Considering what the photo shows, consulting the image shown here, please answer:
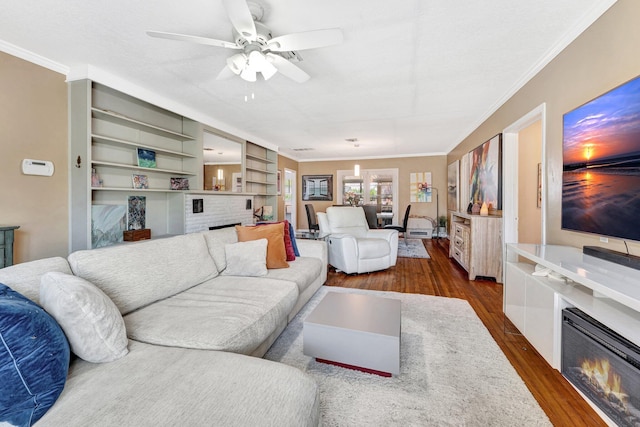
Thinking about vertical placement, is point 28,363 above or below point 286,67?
below

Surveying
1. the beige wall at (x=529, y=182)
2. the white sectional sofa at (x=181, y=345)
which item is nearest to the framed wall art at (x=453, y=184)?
the beige wall at (x=529, y=182)

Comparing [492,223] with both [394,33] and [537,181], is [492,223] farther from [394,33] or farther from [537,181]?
[394,33]

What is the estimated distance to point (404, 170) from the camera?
7.94 meters

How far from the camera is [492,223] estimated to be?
3.60 meters

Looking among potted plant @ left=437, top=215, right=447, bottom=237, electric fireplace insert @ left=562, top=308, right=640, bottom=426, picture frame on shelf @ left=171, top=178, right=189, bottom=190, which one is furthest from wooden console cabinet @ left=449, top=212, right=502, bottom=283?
picture frame on shelf @ left=171, top=178, right=189, bottom=190

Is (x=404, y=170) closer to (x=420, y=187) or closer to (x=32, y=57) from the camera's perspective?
(x=420, y=187)

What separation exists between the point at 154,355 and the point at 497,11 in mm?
2927

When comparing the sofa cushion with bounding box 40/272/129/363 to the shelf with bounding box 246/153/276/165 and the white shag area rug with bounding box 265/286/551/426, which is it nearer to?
the white shag area rug with bounding box 265/286/551/426

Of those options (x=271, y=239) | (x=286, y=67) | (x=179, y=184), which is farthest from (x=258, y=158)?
(x=286, y=67)

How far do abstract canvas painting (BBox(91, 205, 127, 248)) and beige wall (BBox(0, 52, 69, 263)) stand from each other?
0.23 meters

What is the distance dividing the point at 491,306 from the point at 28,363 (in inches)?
133

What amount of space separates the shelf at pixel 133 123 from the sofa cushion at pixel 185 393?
9.46ft

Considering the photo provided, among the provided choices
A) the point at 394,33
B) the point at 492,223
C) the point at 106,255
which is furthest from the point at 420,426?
the point at 492,223

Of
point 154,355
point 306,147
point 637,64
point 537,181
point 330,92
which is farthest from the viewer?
point 306,147
